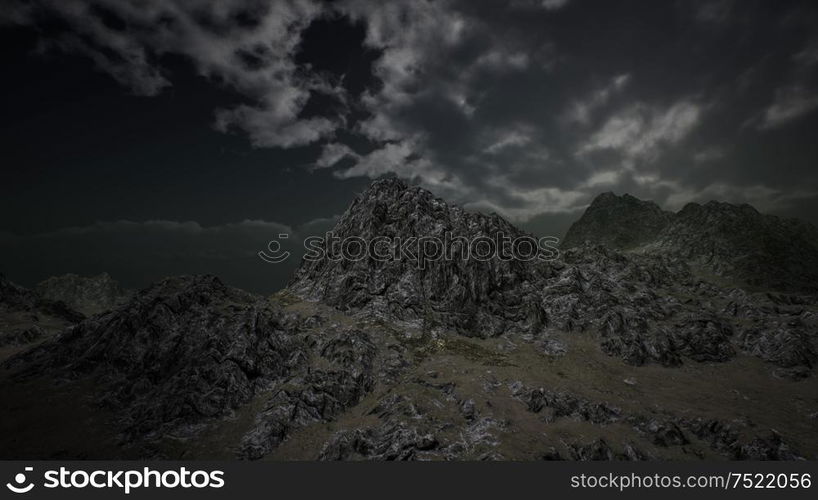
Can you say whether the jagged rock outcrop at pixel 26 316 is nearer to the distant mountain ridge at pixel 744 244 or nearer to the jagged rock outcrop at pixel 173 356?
the jagged rock outcrop at pixel 173 356

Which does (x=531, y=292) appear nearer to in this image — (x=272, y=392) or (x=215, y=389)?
(x=272, y=392)

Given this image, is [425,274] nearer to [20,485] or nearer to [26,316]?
[20,485]

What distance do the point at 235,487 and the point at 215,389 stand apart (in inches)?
1311

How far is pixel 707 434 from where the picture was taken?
49281mm

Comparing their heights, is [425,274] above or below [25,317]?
above

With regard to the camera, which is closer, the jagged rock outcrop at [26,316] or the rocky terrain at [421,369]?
the rocky terrain at [421,369]

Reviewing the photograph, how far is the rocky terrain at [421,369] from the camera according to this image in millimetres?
48375

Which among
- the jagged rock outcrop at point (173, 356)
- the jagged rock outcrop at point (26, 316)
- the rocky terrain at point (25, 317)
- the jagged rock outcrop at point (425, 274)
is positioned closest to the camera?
the jagged rock outcrop at point (173, 356)

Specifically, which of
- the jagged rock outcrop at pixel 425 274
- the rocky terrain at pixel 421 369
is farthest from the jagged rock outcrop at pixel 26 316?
the jagged rock outcrop at pixel 425 274

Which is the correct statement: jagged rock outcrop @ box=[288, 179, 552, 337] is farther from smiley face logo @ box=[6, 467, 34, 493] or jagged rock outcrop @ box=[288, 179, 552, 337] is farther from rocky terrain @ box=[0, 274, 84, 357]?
rocky terrain @ box=[0, 274, 84, 357]

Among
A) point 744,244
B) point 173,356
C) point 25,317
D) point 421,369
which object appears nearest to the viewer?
point 173,356

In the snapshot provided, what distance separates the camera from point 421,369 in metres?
66.1

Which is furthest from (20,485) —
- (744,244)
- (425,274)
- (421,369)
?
(744,244)

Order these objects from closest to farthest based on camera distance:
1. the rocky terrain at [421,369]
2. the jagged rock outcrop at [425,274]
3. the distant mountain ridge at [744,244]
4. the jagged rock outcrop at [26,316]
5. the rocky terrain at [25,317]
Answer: the rocky terrain at [421,369] → the jagged rock outcrop at [425,274] → the rocky terrain at [25,317] → the jagged rock outcrop at [26,316] → the distant mountain ridge at [744,244]
